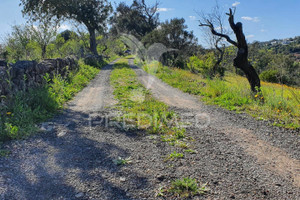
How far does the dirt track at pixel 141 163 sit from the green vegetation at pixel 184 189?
0.10 meters

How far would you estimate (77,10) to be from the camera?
26188 millimetres

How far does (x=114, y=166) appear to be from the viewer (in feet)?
11.0

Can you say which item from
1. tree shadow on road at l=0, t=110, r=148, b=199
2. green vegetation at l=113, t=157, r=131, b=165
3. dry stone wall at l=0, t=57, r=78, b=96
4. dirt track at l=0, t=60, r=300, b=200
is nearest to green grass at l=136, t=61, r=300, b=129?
dirt track at l=0, t=60, r=300, b=200

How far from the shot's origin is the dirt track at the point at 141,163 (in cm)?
276

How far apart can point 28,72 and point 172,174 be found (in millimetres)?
6019

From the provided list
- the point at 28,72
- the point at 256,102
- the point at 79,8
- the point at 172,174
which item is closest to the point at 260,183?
the point at 172,174

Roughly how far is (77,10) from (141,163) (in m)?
26.3

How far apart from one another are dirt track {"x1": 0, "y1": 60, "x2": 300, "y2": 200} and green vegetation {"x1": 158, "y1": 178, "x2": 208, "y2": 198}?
10 centimetres

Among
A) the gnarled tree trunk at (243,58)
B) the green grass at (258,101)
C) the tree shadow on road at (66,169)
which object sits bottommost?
the tree shadow on road at (66,169)

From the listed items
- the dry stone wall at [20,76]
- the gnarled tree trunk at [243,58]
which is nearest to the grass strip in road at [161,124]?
the dry stone wall at [20,76]

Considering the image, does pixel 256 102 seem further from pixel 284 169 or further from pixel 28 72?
pixel 28 72

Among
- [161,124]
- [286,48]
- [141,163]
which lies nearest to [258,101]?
[161,124]

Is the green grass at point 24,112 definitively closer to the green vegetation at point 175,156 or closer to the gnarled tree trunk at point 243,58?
the green vegetation at point 175,156

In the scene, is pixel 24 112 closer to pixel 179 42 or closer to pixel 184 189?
pixel 184 189
